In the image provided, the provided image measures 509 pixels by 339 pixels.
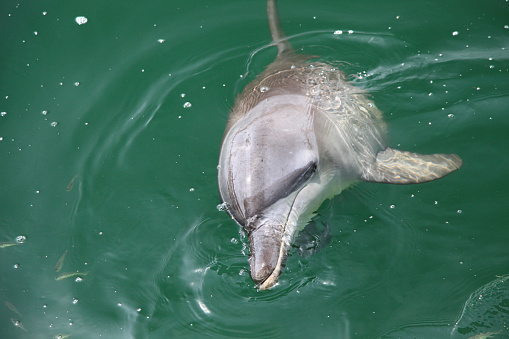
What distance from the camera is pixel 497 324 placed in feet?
14.9

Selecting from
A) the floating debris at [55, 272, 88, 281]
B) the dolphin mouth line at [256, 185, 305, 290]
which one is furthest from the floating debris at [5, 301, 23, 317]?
the dolphin mouth line at [256, 185, 305, 290]

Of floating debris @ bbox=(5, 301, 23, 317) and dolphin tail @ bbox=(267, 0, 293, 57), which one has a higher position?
dolphin tail @ bbox=(267, 0, 293, 57)

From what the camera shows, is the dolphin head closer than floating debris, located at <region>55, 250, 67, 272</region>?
Yes

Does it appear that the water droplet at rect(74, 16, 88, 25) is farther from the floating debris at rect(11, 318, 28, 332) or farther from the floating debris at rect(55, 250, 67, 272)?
the floating debris at rect(11, 318, 28, 332)

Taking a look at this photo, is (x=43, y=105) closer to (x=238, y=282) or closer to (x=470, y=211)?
(x=238, y=282)

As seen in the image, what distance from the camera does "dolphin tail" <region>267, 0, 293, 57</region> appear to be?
6.32 m

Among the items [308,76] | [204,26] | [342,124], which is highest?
[204,26]

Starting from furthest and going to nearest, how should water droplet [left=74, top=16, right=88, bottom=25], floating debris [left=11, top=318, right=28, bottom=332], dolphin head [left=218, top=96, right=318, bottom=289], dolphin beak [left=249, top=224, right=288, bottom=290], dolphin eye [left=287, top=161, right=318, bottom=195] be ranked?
water droplet [left=74, top=16, right=88, bottom=25] → floating debris [left=11, top=318, right=28, bottom=332] → dolphin eye [left=287, top=161, right=318, bottom=195] → dolphin head [left=218, top=96, right=318, bottom=289] → dolphin beak [left=249, top=224, right=288, bottom=290]

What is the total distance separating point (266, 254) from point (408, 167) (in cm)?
230

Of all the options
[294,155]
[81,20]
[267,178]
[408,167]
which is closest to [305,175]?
[294,155]

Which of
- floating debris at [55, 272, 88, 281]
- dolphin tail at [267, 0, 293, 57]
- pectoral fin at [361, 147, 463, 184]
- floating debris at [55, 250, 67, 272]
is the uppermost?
dolphin tail at [267, 0, 293, 57]

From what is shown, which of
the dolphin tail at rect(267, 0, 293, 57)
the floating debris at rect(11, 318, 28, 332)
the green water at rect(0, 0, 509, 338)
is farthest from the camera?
the dolphin tail at rect(267, 0, 293, 57)

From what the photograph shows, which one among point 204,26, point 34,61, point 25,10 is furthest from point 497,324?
point 25,10

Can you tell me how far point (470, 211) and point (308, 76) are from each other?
247cm
